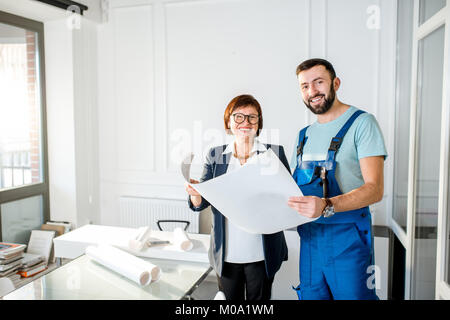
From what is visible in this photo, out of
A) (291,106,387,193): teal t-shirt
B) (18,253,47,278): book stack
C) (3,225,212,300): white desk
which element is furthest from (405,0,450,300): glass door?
(18,253,47,278): book stack

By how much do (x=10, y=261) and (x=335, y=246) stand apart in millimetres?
2573

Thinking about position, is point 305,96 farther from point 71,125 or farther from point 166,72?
point 71,125

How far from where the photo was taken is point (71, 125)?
11.2ft

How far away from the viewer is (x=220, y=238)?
1636 mm

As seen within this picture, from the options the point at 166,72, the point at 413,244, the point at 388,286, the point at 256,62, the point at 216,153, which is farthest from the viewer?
the point at 166,72

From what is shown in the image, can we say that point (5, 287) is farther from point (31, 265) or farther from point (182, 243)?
point (31, 265)

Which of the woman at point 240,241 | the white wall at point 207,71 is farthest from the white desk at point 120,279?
the white wall at point 207,71

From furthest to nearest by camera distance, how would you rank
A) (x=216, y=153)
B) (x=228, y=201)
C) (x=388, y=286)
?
(x=388, y=286) < (x=216, y=153) < (x=228, y=201)

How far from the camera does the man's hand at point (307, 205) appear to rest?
1.21m

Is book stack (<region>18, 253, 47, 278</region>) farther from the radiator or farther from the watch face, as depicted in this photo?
the watch face

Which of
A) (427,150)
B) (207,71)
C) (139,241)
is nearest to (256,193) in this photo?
(139,241)

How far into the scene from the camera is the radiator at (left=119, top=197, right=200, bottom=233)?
130 inches
